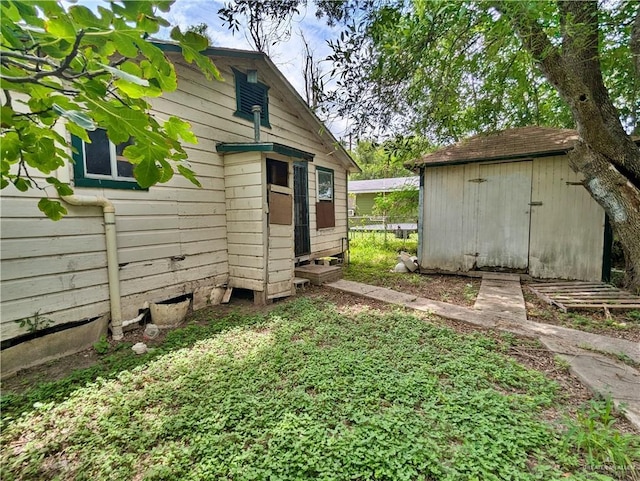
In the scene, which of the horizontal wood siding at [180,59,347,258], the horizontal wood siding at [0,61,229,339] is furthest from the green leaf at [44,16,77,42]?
the horizontal wood siding at [180,59,347,258]

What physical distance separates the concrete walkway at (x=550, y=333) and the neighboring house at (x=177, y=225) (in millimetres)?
1959

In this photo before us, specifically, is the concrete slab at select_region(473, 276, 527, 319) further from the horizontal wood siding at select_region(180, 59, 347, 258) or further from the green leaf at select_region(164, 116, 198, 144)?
the green leaf at select_region(164, 116, 198, 144)

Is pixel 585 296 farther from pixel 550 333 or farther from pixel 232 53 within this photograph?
pixel 232 53

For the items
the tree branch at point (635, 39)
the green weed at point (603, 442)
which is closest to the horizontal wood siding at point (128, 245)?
the green weed at point (603, 442)

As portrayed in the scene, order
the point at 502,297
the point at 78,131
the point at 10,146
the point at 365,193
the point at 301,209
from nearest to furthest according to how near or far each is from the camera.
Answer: the point at 10,146, the point at 78,131, the point at 502,297, the point at 301,209, the point at 365,193

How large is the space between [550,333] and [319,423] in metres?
3.13

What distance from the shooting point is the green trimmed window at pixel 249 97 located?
5.14 meters


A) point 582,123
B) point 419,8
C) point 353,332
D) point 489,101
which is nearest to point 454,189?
point 489,101

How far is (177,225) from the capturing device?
423 cm

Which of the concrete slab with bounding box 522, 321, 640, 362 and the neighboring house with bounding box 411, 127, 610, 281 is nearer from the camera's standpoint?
the concrete slab with bounding box 522, 321, 640, 362

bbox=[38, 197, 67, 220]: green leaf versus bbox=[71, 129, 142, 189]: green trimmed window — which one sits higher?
bbox=[71, 129, 142, 189]: green trimmed window

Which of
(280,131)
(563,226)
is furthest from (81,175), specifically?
(563,226)

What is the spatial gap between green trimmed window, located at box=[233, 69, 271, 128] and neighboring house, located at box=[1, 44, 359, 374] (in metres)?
0.02

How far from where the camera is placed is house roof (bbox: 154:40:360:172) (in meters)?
4.24
